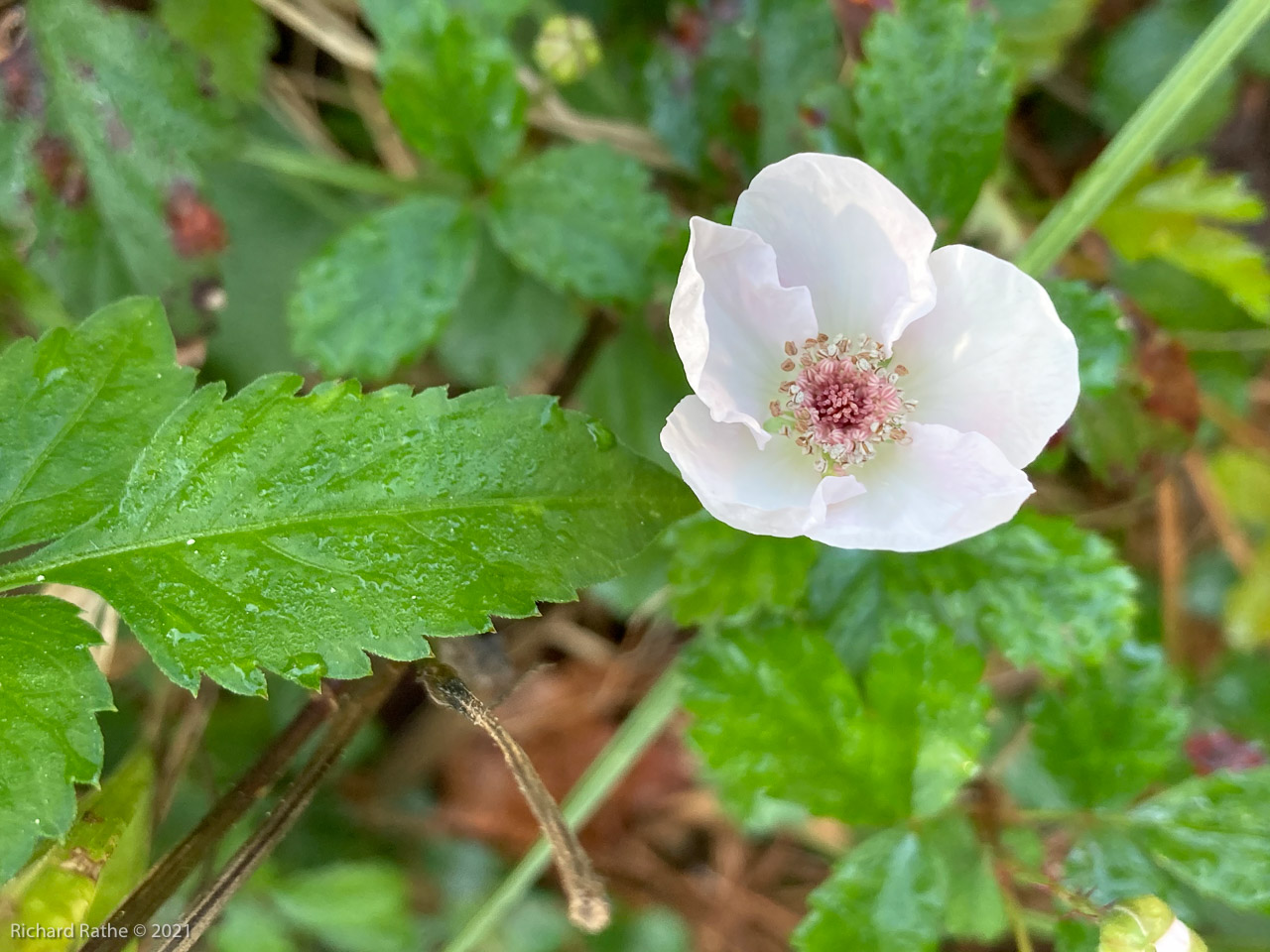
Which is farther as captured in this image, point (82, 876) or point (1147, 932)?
point (82, 876)

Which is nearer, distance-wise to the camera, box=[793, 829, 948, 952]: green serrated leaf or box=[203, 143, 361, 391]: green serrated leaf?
box=[793, 829, 948, 952]: green serrated leaf

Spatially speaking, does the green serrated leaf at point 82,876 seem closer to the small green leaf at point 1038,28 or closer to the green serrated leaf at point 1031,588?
the green serrated leaf at point 1031,588

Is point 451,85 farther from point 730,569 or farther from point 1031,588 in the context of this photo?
point 1031,588

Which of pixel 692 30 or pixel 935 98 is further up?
pixel 935 98

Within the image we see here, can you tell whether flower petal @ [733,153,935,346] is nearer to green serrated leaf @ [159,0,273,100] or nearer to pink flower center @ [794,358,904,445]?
pink flower center @ [794,358,904,445]

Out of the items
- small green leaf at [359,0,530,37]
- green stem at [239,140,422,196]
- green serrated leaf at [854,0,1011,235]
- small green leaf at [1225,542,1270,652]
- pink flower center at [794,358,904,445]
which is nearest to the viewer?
pink flower center at [794,358,904,445]

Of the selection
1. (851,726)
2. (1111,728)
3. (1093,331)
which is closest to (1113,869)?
(1111,728)

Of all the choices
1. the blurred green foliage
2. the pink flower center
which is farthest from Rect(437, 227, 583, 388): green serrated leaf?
the pink flower center
